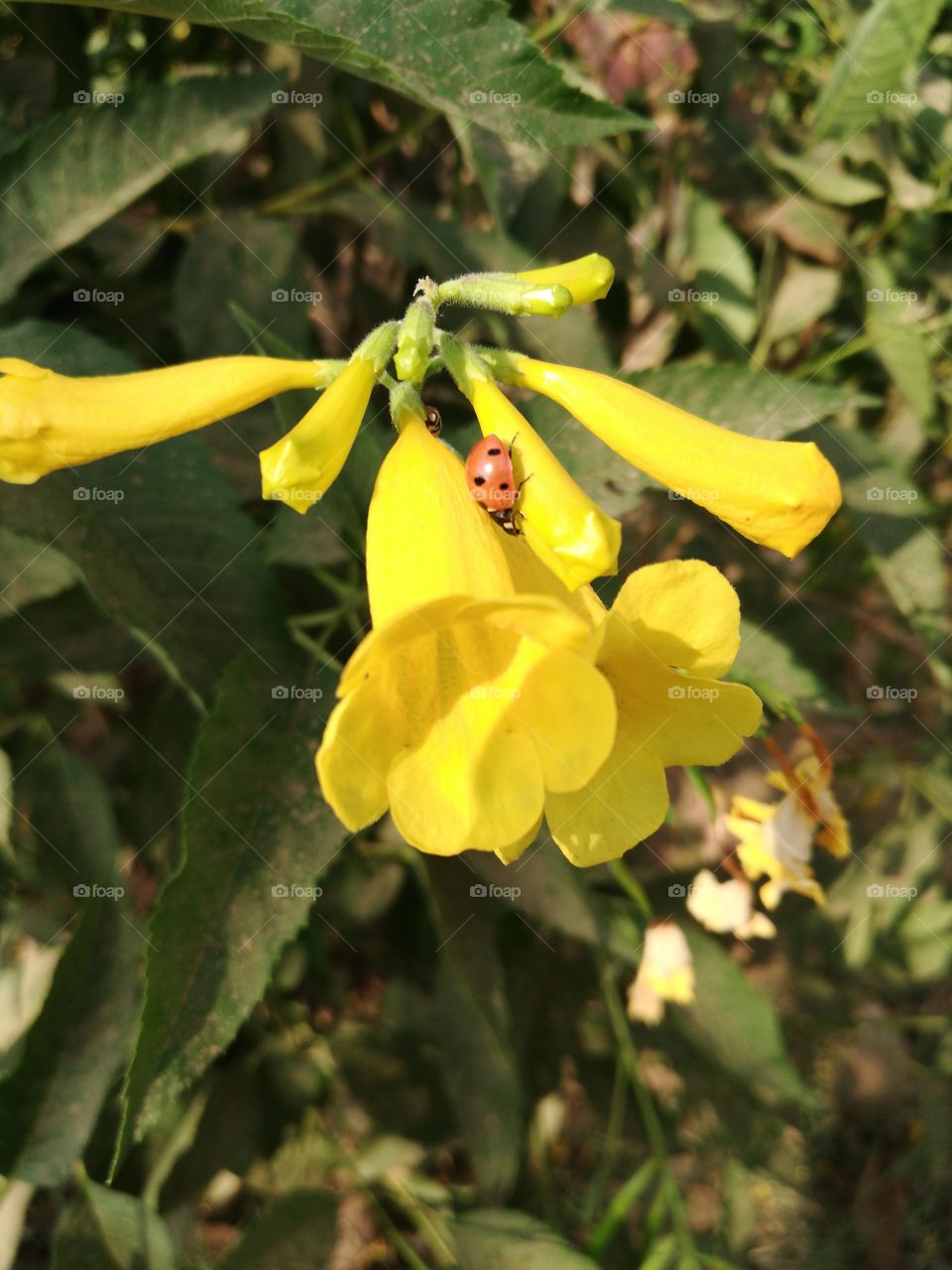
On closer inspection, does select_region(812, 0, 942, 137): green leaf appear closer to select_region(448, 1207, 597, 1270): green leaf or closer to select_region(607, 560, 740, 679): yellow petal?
select_region(607, 560, 740, 679): yellow petal

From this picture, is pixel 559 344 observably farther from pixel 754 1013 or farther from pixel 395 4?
pixel 754 1013

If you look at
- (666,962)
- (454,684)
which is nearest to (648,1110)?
(666,962)

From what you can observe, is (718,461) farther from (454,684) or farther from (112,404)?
(112,404)

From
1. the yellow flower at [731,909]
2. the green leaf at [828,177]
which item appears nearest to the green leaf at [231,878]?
the yellow flower at [731,909]

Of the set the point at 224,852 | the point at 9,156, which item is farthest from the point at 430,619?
the point at 9,156

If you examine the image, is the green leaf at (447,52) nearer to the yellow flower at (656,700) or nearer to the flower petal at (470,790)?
the yellow flower at (656,700)
